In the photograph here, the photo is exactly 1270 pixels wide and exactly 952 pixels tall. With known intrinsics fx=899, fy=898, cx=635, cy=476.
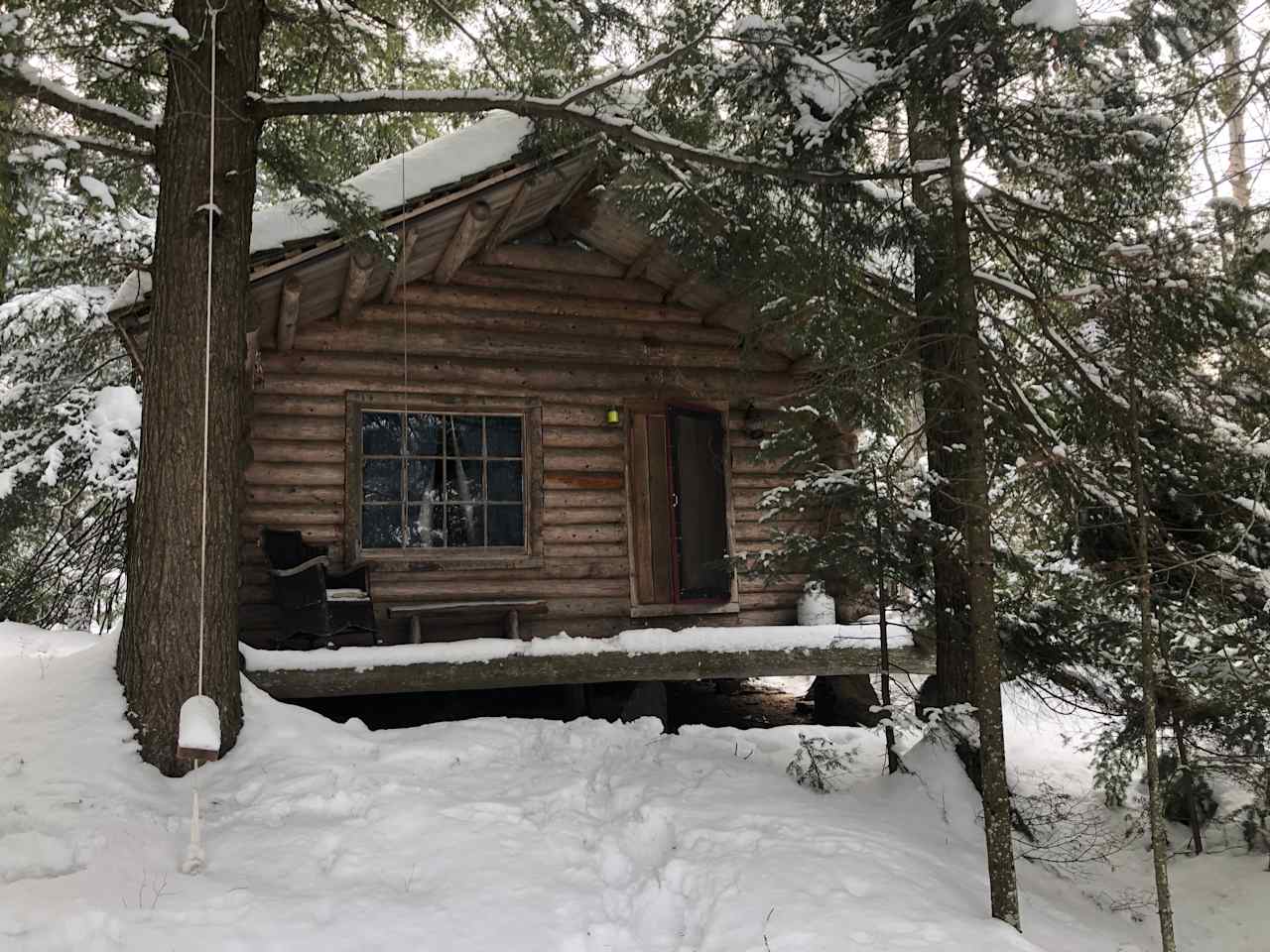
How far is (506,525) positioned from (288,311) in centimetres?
254

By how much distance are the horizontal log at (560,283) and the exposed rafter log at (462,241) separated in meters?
0.18

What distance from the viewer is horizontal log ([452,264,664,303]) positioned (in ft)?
26.1

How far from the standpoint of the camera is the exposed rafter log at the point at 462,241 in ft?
22.2

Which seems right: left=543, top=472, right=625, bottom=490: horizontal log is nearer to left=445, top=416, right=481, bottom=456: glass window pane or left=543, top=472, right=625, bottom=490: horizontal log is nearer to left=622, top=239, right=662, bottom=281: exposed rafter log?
left=445, top=416, right=481, bottom=456: glass window pane

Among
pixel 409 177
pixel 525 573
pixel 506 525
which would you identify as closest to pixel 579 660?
pixel 525 573

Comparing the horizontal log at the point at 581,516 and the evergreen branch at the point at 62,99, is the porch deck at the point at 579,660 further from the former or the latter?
the evergreen branch at the point at 62,99

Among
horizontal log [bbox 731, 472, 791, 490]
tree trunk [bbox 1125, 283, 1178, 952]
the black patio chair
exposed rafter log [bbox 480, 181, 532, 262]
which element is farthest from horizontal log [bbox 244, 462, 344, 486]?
tree trunk [bbox 1125, 283, 1178, 952]

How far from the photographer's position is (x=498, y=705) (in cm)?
764

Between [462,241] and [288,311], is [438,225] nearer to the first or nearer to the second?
[462,241]

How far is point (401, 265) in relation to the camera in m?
6.80

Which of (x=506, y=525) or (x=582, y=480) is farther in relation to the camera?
(x=582, y=480)

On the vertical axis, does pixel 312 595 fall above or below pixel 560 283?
below

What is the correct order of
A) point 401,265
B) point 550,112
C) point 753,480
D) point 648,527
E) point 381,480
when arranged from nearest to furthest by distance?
point 550,112 → point 401,265 → point 381,480 → point 648,527 → point 753,480

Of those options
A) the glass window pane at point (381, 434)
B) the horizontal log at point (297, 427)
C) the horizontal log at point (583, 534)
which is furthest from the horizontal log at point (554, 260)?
the horizontal log at point (583, 534)
